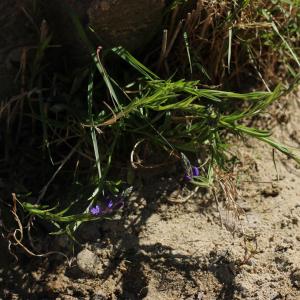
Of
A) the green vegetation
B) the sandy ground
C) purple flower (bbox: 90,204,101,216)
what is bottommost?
the sandy ground

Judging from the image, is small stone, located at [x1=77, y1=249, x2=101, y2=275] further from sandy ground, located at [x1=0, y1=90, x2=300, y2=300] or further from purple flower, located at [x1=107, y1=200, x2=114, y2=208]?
purple flower, located at [x1=107, y1=200, x2=114, y2=208]

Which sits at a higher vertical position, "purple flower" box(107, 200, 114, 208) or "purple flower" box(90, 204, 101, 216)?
"purple flower" box(90, 204, 101, 216)

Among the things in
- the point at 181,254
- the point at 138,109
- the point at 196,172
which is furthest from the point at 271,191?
the point at 138,109

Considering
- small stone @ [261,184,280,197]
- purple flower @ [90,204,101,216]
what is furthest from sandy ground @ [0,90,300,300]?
purple flower @ [90,204,101,216]

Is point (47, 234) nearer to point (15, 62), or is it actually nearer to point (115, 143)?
point (115, 143)

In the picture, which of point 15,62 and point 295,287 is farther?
point 15,62

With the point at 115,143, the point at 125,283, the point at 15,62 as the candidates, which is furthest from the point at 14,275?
the point at 15,62

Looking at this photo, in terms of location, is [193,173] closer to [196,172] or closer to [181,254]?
[196,172]
